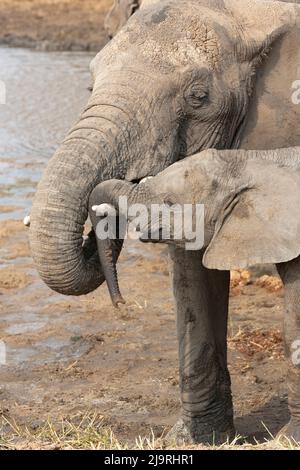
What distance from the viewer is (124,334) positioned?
22.3 ft

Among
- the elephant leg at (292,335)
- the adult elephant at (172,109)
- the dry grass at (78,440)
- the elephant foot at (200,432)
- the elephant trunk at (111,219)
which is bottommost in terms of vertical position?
the elephant foot at (200,432)

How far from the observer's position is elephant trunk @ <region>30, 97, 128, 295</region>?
4.24 meters

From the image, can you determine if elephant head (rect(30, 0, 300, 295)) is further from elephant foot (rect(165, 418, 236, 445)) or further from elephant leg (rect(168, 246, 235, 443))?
elephant foot (rect(165, 418, 236, 445))

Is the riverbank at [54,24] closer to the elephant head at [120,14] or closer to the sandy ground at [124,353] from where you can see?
the elephant head at [120,14]

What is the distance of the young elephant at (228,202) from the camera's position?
4316mm

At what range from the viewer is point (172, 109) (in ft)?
15.5

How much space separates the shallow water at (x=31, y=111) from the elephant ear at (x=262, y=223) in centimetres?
491

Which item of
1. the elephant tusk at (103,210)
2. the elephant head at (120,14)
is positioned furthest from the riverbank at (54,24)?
the elephant tusk at (103,210)

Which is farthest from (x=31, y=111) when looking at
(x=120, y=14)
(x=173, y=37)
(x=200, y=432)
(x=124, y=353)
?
(x=173, y=37)

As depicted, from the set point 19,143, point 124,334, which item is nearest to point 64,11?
point 19,143

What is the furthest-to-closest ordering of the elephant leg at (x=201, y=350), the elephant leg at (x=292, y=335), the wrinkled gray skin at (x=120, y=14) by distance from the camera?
the wrinkled gray skin at (x=120, y=14), the elephant leg at (x=201, y=350), the elephant leg at (x=292, y=335)

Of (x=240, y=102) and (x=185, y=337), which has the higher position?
(x=240, y=102)

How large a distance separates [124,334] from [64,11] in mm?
15000
